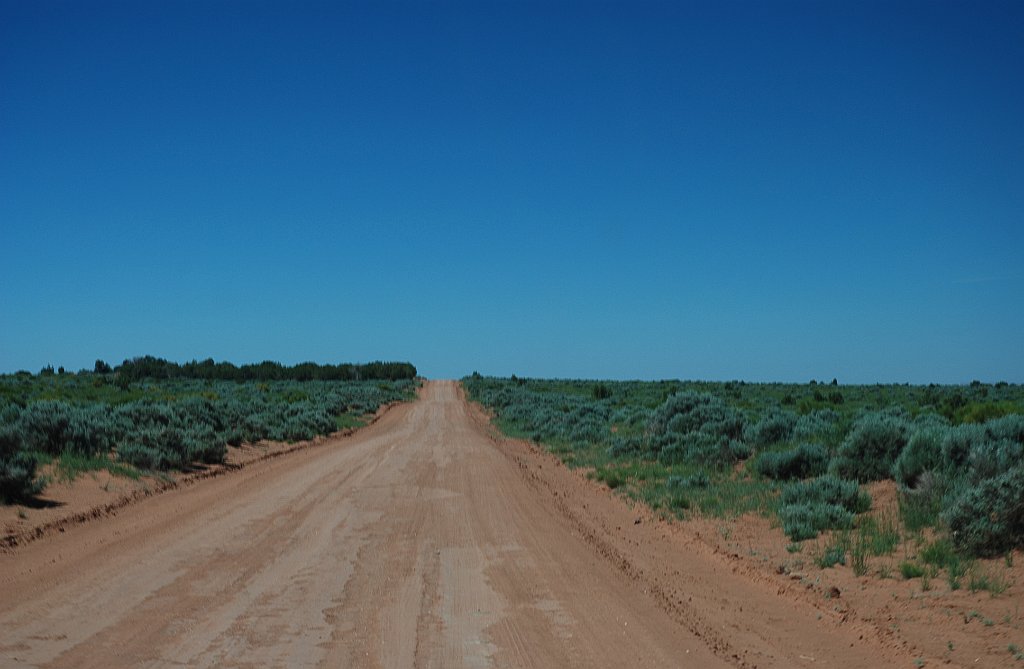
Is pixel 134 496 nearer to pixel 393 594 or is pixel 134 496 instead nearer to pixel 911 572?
pixel 393 594

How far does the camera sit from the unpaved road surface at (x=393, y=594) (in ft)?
19.5

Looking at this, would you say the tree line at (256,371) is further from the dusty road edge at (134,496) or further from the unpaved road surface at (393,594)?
the unpaved road surface at (393,594)

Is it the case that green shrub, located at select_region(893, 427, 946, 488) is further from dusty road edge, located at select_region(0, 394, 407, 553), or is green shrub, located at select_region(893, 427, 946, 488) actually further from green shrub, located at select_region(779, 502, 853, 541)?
dusty road edge, located at select_region(0, 394, 407, 553)

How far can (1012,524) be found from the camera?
334 inches

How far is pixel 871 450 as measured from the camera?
13.0m

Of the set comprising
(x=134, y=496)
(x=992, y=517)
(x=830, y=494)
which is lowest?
(x=134, y=496)

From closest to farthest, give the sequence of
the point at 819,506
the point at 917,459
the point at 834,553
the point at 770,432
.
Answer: the point at 834,553 → the point at 819,506 → the point at 917,459 → the point at 770,432

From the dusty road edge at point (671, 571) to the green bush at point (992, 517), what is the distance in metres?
2.20

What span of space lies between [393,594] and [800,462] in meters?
9.74

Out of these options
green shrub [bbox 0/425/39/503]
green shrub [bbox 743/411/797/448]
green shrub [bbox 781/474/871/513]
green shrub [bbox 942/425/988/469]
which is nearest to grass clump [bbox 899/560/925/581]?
green shrub [bbox 781/474/871/513]

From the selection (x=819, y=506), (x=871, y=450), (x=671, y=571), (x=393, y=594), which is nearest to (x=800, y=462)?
(x=871, y=450)

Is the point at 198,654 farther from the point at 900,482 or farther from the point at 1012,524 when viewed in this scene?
the point at 900,482

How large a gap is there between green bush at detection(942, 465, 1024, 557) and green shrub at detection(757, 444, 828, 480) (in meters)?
5.27

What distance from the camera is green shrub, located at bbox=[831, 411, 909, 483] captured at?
42.0 ft
